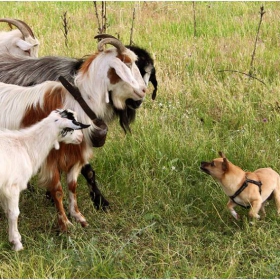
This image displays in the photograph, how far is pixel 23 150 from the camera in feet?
14.7

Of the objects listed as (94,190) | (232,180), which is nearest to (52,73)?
(94,190)

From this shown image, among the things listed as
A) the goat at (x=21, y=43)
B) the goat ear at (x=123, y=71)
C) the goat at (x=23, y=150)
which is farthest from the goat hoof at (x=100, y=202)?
the goat at (x=21, y=43)

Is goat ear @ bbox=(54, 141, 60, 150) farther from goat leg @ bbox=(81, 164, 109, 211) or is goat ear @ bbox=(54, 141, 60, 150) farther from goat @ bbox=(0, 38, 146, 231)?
goat leg @ bbox=(81, 164, 109, 211)

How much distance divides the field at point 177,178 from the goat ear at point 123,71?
1.20m

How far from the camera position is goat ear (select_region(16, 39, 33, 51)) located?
5.85 metres

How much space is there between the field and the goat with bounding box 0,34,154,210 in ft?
0.64

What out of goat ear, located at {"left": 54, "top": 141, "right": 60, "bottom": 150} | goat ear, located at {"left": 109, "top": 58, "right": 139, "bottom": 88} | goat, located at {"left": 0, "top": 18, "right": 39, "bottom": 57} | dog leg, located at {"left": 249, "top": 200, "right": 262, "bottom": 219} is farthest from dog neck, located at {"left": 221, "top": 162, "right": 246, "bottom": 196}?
goat, located at {"left": 0, "top": 18, "right": 39, "bottom": 57}

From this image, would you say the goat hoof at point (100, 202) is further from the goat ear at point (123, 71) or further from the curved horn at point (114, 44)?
the curved horn at point (114, 44)

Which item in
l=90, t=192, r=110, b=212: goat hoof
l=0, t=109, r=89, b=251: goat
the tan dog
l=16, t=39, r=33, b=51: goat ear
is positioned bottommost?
l=90, t=192, r=110, b=212: goat hoof

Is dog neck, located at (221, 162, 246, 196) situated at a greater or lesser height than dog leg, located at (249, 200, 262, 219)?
greater

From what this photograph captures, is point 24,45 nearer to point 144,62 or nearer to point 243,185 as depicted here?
point 144,62

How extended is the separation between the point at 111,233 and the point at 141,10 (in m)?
6.60

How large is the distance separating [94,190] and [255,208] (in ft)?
4.91

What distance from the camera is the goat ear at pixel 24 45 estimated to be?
585cm
